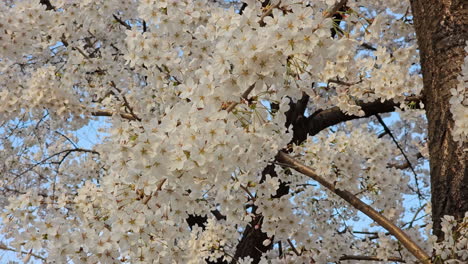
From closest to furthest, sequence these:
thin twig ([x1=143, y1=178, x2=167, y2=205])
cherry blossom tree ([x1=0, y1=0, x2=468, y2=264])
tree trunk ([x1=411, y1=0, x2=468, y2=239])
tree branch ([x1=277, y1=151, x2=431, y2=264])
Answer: cherry blossom tree ([x1=0, y1=0, x2=468, y2=264]), thin twig ([x1=143, y1=178, x2=167, y2=205]), tree trunk ([x1=411, y1=0, x2=468, y2=239]), tree branch ([x1=277, y1=151, x2=431, y2=264])

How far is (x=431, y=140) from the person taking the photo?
9.23ft

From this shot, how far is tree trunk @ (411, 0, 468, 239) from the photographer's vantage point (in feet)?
8.59

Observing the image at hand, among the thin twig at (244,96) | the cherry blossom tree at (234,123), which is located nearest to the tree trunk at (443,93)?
the cherry blossom tree at (234,123)

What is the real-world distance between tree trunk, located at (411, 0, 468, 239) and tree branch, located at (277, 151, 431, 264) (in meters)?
0.15

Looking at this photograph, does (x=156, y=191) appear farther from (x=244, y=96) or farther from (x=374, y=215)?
(x=374, y=215)

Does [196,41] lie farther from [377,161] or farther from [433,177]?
[377,161]

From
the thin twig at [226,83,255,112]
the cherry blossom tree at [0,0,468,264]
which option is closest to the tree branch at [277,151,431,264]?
the cherry blossom tree at [0,0,468,264]

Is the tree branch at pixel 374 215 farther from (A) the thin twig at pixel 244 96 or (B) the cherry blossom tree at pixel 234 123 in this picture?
(A) the thin twig at pixel 244 96

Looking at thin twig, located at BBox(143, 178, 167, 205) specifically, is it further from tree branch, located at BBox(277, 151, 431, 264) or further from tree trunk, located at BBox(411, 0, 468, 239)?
tree trunk, located at BBox(411, 0, 468, 239)

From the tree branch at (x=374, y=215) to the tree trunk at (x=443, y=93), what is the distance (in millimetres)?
150

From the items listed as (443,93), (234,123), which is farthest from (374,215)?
(234,123)

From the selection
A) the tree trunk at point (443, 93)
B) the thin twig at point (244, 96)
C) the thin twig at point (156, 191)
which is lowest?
the thin twig at point (156, 191)

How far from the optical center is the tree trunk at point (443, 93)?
2617mm

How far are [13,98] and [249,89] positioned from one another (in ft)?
10.5
